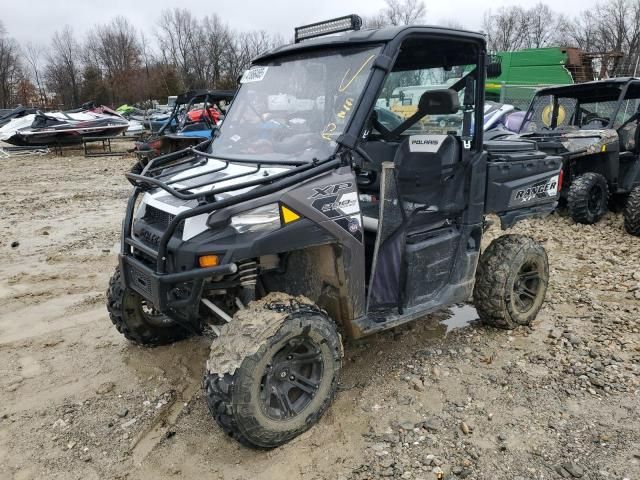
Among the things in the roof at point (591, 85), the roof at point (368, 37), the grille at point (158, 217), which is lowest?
the grille at point (158, 217)

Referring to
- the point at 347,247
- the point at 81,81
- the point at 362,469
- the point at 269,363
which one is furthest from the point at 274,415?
the point at 81,81

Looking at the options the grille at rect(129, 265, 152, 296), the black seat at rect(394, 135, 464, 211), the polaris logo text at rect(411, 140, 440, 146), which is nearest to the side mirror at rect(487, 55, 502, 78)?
the black seat at rect(394, 135, 464, 211)

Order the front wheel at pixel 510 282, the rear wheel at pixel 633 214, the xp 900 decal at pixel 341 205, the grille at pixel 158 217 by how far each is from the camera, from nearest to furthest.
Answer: the xp 900 decal at pixel 341 205 < the grille at pixel 158 217 < the front wheel at pixel 510 282 < the rear wheel at pixel 633 214

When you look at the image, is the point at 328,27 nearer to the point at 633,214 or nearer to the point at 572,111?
the point at 633,214

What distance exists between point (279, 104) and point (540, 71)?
17.6 metres

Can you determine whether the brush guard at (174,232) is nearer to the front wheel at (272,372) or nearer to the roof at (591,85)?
the front wheel at (272,372)

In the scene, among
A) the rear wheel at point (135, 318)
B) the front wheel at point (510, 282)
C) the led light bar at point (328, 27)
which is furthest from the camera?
the front wheel at point (510, 282)

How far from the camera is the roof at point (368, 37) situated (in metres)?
3.23

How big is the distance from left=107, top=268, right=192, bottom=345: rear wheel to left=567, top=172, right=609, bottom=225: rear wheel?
19.8ft

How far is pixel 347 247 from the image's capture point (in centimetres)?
310

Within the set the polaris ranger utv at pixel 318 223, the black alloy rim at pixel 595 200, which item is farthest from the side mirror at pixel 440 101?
the black alloy rim at pixel 595 200

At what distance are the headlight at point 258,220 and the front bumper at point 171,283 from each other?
21 centimetres

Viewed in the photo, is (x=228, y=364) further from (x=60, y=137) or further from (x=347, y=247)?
(x=60, y=137)

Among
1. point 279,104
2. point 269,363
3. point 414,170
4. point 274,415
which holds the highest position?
point 279,104
